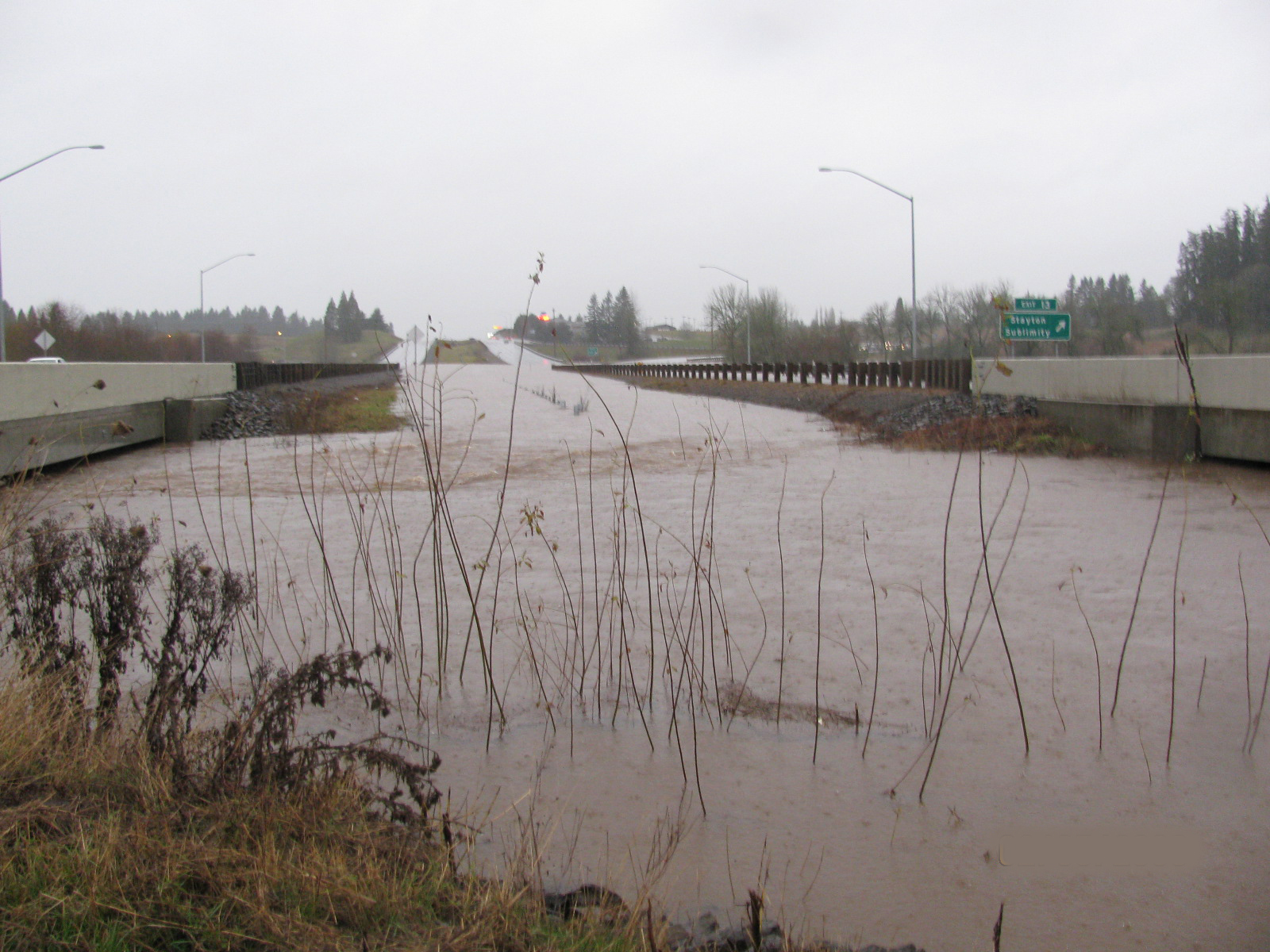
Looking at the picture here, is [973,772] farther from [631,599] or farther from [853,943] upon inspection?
[631,599]

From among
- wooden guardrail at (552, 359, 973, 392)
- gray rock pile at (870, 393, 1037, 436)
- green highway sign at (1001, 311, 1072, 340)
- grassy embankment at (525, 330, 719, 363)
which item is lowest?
gray rock pile at (870, 393, 1037, 436)

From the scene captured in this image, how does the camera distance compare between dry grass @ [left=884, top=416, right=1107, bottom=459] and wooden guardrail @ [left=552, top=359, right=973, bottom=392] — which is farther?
wooden guardrail @ [left=552, top=359, right=973, bottom=392]

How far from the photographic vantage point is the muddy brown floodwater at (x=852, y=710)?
3664 millimetres

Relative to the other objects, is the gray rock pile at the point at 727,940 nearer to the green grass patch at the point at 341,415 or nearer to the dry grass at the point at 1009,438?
the dry grass at the point at 1009,438

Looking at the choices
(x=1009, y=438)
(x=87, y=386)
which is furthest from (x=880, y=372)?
(x=87, y=386)

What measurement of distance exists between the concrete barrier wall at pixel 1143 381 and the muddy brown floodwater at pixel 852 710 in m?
2.79

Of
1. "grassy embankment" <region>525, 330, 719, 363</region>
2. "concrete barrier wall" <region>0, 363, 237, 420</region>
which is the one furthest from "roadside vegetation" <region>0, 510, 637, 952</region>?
"grassy embankment" <region>525, 330, 719, 363</region>

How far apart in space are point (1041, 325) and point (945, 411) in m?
7.99

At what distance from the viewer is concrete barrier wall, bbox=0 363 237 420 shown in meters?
13.4

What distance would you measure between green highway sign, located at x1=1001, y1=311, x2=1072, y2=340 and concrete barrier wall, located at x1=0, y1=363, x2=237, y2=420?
66.5 feet

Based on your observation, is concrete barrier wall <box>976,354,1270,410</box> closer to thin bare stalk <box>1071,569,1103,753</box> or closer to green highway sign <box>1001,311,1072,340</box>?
thin bare stalk <box>1071,569,1103,753</box>

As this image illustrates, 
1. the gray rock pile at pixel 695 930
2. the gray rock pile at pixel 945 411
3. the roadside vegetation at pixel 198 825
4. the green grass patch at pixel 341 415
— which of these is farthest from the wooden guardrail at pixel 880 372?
the gray rock pile at pixel 695 930

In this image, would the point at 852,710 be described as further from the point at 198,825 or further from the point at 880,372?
the point at 880,372

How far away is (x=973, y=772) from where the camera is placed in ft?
14.9
